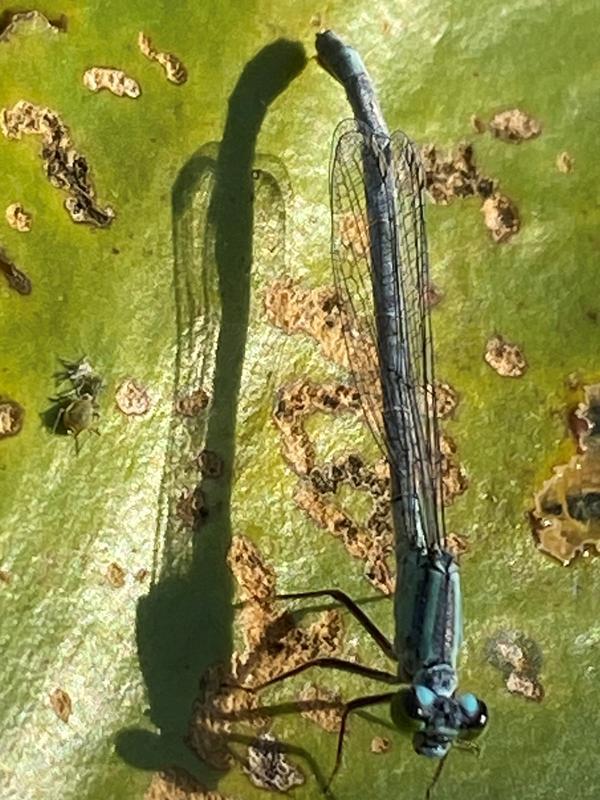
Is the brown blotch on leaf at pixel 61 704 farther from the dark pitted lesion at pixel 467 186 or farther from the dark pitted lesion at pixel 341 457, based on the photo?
the dark pitted lesion at pixel 467 186

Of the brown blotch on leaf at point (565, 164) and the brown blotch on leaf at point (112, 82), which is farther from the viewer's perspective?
the brown blotch on leaf at point (565, 164)

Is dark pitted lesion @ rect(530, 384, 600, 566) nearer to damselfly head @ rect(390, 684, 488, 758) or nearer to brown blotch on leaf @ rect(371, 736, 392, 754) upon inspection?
damselfly head @ rect(390, 684, 488, 758)

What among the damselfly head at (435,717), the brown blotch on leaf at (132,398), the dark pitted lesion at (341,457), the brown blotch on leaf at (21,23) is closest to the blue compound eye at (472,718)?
the damselfly head at (435,717)

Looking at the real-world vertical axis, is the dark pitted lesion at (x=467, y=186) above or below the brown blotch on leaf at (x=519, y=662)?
→ above

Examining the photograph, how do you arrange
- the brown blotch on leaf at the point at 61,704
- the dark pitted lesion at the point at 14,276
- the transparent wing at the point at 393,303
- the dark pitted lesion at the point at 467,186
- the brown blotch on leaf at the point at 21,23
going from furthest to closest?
1. the dark pitted lesion at the point at 467,186
2. the transparent wing at the point at 393,303
3. the brown blotch on leaf at the point at 21,23
4. the dark pitted lesion at the point at 14,276
5. the brown blotch on leaf at the point at 61,704

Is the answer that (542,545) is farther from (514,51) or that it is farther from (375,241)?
(514,51)

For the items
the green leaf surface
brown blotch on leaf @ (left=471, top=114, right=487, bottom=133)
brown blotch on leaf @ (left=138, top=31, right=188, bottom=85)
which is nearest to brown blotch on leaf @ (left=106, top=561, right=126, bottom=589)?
the green leaf surface
